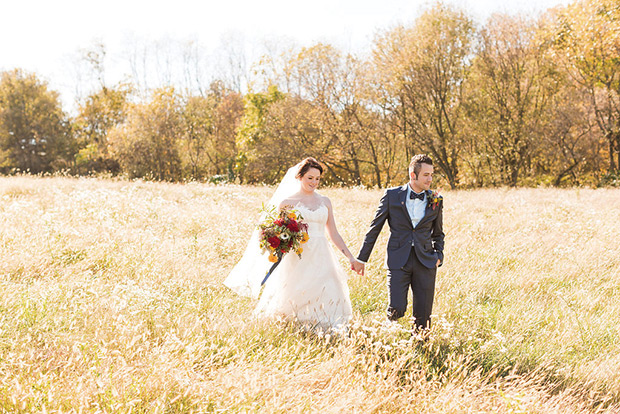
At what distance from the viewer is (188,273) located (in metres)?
6.74

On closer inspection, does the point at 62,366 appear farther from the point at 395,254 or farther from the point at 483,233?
the point at 483,233

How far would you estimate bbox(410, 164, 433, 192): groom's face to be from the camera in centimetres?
499

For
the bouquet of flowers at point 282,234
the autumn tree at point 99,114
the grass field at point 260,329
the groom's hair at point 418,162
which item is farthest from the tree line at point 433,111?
the bouquet of flowers at point 282,234

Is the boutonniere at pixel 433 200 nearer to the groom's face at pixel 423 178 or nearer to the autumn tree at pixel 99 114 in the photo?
the groom's face at pixel 423 178

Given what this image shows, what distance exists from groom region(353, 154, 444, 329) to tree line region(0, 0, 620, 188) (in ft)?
54.4

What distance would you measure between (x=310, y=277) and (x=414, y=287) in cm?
123

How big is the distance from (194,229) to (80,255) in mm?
2979

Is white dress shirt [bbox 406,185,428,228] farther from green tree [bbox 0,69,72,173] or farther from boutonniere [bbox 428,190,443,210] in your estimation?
green tree [bbox 0,69,72,173]

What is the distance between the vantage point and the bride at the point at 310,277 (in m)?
5.53

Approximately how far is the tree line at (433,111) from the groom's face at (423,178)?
16.5 metres

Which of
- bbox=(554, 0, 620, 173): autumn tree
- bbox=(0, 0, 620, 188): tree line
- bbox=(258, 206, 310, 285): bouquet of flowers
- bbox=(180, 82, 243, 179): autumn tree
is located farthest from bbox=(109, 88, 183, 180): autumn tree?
bbox=(258, 206, 310, 285): bouquet of flowers

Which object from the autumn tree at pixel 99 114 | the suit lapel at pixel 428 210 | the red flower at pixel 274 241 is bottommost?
the red flower at pixel 274 241

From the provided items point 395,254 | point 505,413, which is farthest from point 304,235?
point 505,413

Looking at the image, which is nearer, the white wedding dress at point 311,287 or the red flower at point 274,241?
the red flower at point 274,241
